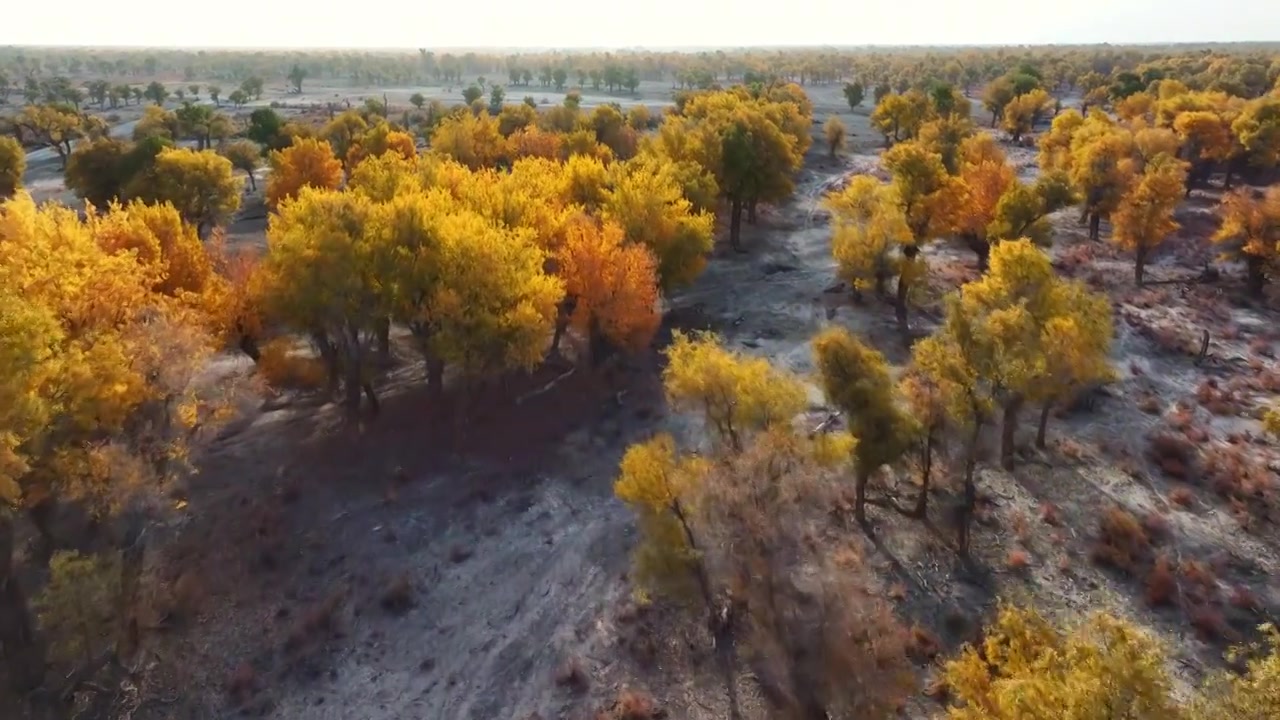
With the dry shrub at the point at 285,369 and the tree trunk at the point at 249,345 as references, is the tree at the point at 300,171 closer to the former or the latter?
the tree trunk at the point at 249,345

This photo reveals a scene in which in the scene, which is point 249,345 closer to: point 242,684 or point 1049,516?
point 242,684

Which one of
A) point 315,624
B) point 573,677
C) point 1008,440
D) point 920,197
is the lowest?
point 573,677

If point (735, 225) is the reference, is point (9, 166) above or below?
above

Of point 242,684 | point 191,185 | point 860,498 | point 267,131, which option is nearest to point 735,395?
point 860,498

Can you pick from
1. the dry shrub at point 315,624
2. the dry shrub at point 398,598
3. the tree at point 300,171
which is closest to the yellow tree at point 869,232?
the dry shrub at point 398,598

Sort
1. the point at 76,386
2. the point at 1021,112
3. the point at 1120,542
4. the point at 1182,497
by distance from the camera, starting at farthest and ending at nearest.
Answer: the point at 1021,112 < the point at 1182,497 < the point at 1120,542 < the point at 76,386

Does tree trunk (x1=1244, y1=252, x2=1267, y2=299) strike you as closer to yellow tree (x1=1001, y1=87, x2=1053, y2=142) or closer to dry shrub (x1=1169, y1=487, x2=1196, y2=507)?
dry shrub (x1=1169, y1=487, x2=1196, y2=507)
